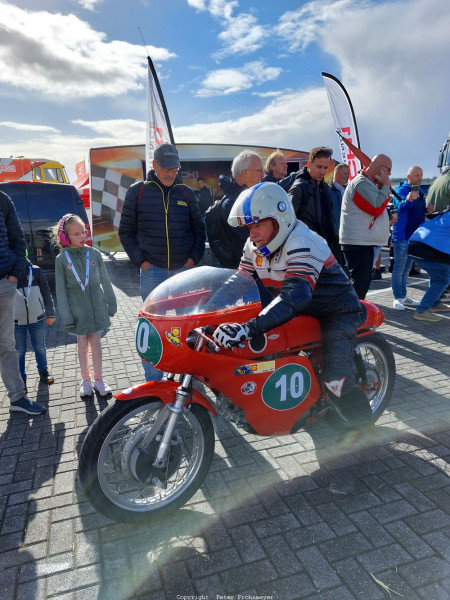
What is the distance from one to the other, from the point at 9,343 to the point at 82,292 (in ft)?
2.55

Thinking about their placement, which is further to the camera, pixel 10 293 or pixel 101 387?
pixel 101 387

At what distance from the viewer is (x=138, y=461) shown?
2357mm

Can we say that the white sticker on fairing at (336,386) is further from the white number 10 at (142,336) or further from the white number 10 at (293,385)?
the white number 10 at (142,336)

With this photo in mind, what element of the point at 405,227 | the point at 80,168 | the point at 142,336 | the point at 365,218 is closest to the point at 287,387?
the point at 142,336

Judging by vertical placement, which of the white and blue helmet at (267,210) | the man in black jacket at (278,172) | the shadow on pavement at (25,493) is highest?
the man in black jacket at (278,172)

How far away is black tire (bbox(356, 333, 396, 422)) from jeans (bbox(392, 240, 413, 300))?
13.0ft

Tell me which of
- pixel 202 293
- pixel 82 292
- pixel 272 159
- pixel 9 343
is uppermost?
pixel 272 159

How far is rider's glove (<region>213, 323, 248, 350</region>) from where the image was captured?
2.07 m

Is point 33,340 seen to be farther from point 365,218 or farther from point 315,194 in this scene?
point 365,218

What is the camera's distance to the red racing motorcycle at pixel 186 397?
2.28 metres

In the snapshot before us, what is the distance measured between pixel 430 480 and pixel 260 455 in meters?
1.16

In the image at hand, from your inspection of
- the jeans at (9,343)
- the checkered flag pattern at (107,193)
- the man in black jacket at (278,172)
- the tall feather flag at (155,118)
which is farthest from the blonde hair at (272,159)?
the checkered flag pattern at (107,193)

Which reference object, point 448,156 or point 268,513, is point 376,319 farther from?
point 448,156

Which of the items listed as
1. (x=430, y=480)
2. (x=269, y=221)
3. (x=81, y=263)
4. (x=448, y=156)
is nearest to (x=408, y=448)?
(x=430, y=480)
